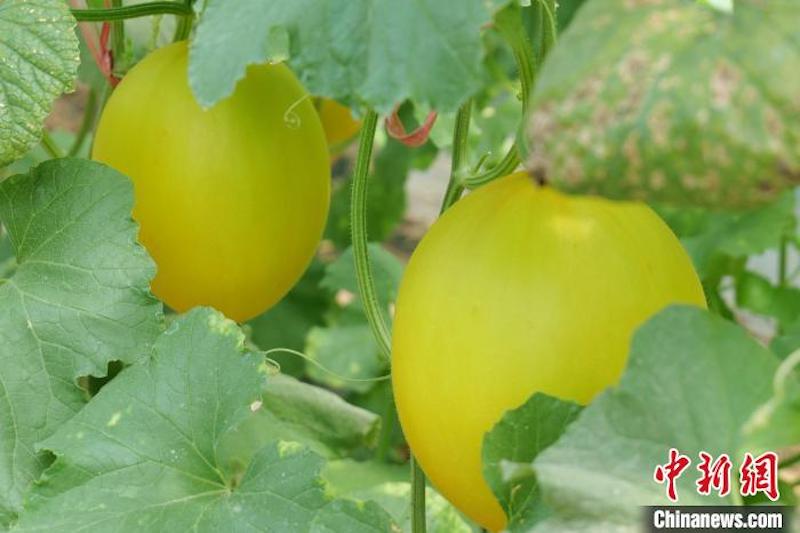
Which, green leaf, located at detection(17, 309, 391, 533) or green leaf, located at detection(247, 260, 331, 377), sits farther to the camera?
green leaf, located at detection(247, 260, 331, 377)

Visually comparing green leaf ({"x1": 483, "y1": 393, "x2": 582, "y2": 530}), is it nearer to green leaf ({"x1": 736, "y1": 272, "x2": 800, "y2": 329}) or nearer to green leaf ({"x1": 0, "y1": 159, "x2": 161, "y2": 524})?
green leaf ({"x1": 0, "y1": 159, "x2": 161, "y2": 524})

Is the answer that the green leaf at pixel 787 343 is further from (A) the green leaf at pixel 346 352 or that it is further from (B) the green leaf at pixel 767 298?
(A) the green leaf at pixel 346 352

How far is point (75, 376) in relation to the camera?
0.95 metres

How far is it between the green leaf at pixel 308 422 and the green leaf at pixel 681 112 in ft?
2.39

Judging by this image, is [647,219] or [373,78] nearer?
[373,78]

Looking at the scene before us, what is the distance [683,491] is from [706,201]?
17 cm

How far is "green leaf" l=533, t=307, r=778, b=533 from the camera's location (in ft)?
2.17

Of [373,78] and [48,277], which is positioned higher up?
[373,78]

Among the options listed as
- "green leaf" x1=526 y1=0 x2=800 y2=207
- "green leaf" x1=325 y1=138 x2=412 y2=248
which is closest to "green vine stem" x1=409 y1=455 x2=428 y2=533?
"green leaf" x1=526 y1=0 x2=800 y2=207

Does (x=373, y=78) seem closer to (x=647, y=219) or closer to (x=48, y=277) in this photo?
(x=647, y=219)

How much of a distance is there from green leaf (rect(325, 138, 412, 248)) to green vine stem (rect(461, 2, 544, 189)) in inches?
71.0

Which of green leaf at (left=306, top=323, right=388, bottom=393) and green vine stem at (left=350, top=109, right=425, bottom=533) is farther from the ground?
green vine stem at (left=350, top=109, right=425, bottom=533)

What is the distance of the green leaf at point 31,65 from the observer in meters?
0.91

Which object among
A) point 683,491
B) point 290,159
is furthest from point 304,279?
point 683,491
